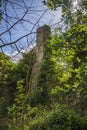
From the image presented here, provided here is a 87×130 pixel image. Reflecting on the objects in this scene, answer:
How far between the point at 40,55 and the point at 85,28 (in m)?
8.67

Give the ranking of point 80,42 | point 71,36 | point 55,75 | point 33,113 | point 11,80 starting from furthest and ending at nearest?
point 11,80 < point 55,75 < point 33,113 < point 71,36 < point 80,42

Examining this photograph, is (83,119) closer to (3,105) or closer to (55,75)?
(55,75)

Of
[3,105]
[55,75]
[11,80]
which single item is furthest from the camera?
[11,80]

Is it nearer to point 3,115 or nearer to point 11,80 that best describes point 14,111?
point 3,115

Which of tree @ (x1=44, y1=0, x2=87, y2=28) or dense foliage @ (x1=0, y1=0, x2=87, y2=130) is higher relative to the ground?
tree @ (x1=44, y1=0, x2=87, y2=28)

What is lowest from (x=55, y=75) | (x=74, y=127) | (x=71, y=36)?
(x=74, y=127)

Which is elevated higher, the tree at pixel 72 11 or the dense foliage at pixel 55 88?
the tree at pixel 72 11

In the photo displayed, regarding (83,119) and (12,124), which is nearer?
(83,119)

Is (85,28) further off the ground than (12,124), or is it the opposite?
(85,28)

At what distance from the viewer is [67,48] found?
1033 cm

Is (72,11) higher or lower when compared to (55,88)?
higher

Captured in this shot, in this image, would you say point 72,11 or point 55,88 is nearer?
point 72,11

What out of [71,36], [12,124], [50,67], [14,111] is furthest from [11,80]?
[71,36]

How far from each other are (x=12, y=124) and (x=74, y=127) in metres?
3.02
